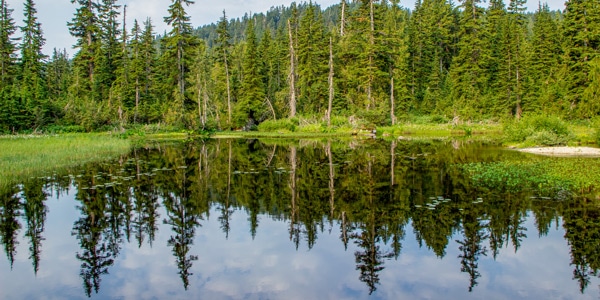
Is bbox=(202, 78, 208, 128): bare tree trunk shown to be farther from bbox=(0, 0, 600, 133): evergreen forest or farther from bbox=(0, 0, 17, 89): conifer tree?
bbox=(0, 0, 17, 89): conifer tree

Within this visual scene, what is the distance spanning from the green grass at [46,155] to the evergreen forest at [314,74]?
1786cm

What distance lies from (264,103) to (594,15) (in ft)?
119

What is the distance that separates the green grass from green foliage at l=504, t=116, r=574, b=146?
84.1ft

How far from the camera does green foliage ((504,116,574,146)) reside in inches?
1045

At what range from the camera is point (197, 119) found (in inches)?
1895

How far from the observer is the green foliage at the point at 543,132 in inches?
1045

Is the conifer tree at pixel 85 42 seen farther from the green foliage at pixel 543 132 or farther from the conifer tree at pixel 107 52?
the green foliage at pixel 543 132

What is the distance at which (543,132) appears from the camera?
26703mm

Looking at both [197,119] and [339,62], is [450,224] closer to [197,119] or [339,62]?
[197,119]

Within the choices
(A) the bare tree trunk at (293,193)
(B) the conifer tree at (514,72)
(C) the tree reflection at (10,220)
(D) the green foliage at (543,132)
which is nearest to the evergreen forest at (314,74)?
(B) the conifer tree at (514,72)

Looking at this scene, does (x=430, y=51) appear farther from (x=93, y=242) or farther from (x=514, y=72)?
(x=93, y=242)

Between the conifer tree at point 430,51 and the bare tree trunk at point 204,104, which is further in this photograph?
the conifer tree at point 430,51

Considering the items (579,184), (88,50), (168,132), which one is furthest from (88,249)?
(88,50)

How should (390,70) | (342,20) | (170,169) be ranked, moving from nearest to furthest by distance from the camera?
Result: (170,169) < (390,70) < (342,20)
